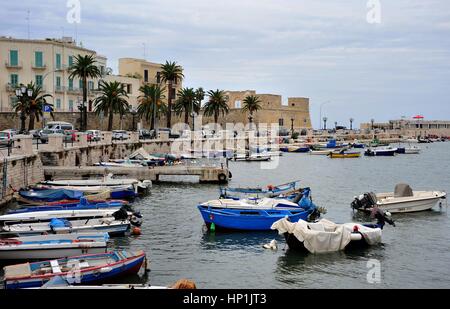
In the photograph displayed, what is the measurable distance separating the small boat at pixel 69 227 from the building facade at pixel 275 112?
93050 mm

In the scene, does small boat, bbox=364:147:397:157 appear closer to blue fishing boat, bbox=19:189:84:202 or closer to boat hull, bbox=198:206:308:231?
blue fishing boat, bbox=19:189:84:202

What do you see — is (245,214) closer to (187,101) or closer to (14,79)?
(14,79)

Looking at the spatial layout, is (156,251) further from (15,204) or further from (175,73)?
(175,73)

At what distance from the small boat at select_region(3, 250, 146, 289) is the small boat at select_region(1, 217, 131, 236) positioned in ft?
16.9

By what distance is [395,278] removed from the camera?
813 inches

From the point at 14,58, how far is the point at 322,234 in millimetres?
55149

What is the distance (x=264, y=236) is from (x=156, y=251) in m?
5.77

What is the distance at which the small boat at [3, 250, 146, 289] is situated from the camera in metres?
16.9

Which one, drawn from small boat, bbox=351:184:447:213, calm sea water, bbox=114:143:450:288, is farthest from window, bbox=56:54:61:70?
→ small boat, bbox=351:184:447:213

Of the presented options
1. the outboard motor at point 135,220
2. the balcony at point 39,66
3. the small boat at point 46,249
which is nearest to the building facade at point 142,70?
the balcony at point 39,66

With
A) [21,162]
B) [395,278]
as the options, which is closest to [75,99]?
[21,162]

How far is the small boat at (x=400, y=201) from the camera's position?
33688 mm

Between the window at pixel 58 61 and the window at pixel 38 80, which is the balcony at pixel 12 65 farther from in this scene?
the window at pixel 58 61
